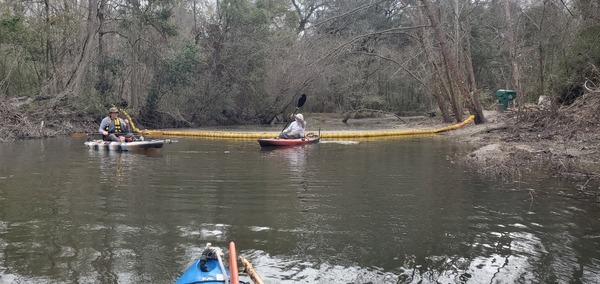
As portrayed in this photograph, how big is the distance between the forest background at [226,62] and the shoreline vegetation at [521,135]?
11cm

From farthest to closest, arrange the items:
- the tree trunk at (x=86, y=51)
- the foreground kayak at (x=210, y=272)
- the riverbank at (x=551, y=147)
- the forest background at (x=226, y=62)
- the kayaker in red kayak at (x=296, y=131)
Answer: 1. the tree trunk at (x=86, y=51)
2. the forest background at (x=226, y=62)
3. the kayaker in red kayak at (x=296, y=131)
4. the riverbank at (x=551, y=147)
5. the foreground kayak at (x=210, y=272)

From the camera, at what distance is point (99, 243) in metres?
5.74

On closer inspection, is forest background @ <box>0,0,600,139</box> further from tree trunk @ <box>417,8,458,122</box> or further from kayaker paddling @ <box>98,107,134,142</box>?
kayaker paddling @ <box>98,107,134,142</box>

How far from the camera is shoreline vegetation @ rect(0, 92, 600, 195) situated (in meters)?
10.0

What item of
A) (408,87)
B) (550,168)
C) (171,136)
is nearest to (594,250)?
(550,168)

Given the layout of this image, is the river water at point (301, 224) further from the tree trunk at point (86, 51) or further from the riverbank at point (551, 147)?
the tree trunk at point (86, 51)

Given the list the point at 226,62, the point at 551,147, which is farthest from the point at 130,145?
the point at 226,62

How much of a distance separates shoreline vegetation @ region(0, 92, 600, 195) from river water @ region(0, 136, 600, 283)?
614 millimetres

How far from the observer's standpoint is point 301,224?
6582 mm

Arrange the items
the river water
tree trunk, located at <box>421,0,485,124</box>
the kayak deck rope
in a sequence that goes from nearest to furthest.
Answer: the river water → tree trunk, located at <box>421,0,485,124</box> → the kayak deck rope

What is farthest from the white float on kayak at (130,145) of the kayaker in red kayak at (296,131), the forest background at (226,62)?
the forest background at (226,62)

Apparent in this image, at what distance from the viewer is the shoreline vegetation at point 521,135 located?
10016 mm

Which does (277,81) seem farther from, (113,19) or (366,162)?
(366,162)

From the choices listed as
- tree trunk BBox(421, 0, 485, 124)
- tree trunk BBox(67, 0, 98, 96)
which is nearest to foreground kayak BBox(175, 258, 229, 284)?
tree trunk BBox(421, 0, 485, 124)
